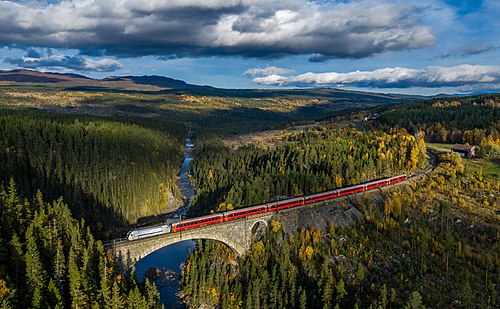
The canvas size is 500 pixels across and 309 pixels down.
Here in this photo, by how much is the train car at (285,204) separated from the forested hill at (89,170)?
4137cm

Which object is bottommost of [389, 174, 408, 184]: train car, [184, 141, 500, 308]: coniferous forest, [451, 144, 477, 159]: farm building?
[184, 141, 500, 308]: coniferous forest

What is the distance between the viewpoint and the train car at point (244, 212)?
81.2 m

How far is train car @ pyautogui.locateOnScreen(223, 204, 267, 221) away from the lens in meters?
81.2

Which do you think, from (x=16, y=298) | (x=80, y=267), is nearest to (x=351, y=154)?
(x=80, y=267)

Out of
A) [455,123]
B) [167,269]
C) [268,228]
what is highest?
[455,123]

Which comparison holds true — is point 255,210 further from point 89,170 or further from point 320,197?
point 89,170

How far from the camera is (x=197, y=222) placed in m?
76.8

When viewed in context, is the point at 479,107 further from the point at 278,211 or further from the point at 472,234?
the point at 278,211

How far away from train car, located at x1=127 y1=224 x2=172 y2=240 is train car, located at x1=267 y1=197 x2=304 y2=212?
25685mm

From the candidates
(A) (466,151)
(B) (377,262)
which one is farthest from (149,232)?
(A) (466,151)

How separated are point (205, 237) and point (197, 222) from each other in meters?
3.71

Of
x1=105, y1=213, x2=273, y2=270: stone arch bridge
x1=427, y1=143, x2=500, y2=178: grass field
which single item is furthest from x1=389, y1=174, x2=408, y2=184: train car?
x1=105, y1=213, x2=273, y2=270: stone arch bridge

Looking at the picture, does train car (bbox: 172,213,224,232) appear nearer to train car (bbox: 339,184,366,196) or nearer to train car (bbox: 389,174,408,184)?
train car (bbox: 339,184,366,196)

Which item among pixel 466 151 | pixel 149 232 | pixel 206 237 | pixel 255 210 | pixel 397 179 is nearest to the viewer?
pixel 149 232
